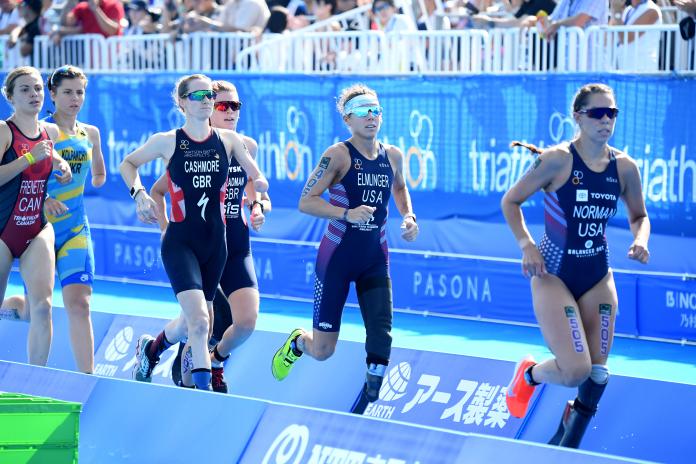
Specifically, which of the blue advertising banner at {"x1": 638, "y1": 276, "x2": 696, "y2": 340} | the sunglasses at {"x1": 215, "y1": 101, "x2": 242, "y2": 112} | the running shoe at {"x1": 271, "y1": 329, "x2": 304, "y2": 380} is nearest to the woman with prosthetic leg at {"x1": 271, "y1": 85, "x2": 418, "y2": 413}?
the running shoe at {"x1": 271, "y1": 329, "x2": 304, "y2": 380}

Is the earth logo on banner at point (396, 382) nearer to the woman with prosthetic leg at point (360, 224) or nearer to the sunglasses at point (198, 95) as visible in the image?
the woman with prosthetic leg at point (360, 224)

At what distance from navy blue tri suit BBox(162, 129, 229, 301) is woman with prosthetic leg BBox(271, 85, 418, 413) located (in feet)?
2.34

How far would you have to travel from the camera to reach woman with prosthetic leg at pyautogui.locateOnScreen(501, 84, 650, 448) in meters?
7.77

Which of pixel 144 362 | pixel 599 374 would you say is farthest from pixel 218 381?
pixel 599 374

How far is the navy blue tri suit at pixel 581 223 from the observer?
7824mm

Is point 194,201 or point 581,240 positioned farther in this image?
point 194,201

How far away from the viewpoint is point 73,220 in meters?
9.90

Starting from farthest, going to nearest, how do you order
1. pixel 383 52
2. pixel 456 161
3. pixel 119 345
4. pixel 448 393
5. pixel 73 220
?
1. pixel 383 52
2. pixel 456 161
3. pixel 119 345
4. pixel 73 220
5. pixel 448 393

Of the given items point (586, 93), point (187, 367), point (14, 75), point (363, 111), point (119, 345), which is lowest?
point (119, 345)

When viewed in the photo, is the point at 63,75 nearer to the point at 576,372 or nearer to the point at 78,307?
the point at 78,307

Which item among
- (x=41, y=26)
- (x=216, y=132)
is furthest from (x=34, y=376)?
(x=41, y=26)

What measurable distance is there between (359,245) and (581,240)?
1.58 meters

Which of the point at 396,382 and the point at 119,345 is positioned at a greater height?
the point at 396,382

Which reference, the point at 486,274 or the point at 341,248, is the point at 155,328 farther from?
the point at 486,274
